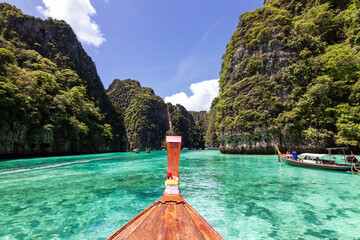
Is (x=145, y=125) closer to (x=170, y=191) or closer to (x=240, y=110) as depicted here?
(x=240, y=110)

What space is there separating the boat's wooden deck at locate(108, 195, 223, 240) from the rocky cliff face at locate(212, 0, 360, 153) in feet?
99.5

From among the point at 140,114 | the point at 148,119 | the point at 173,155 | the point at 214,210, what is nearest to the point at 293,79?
the point at 214,210

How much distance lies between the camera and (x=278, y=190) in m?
8.62

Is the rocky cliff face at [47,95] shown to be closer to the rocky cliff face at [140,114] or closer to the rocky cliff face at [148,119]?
the rocky cliff face at [140,114]

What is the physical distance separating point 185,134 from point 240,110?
101 meters

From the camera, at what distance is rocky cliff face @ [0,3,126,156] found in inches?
1169

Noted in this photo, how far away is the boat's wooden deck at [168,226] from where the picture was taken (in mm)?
2645

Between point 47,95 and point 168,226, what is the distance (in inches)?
1836

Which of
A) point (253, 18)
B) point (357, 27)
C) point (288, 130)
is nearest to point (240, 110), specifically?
point (288, 130)

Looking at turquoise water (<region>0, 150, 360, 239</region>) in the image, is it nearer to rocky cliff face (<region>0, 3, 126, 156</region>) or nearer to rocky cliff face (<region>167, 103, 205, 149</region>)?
rocky cliff face (<region>0, 3, 126, 156</region>)

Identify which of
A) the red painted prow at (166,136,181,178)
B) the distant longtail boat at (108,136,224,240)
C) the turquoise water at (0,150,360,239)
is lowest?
the turquoise water at (0,150,360,239)

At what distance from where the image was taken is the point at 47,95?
36.7m

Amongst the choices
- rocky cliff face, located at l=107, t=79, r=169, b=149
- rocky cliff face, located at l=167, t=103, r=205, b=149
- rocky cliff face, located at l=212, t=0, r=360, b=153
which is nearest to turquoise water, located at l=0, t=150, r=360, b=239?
rocky cliff face, located at l=212, t=0, r=360, b=153

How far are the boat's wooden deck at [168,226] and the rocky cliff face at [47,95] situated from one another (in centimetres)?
3705
